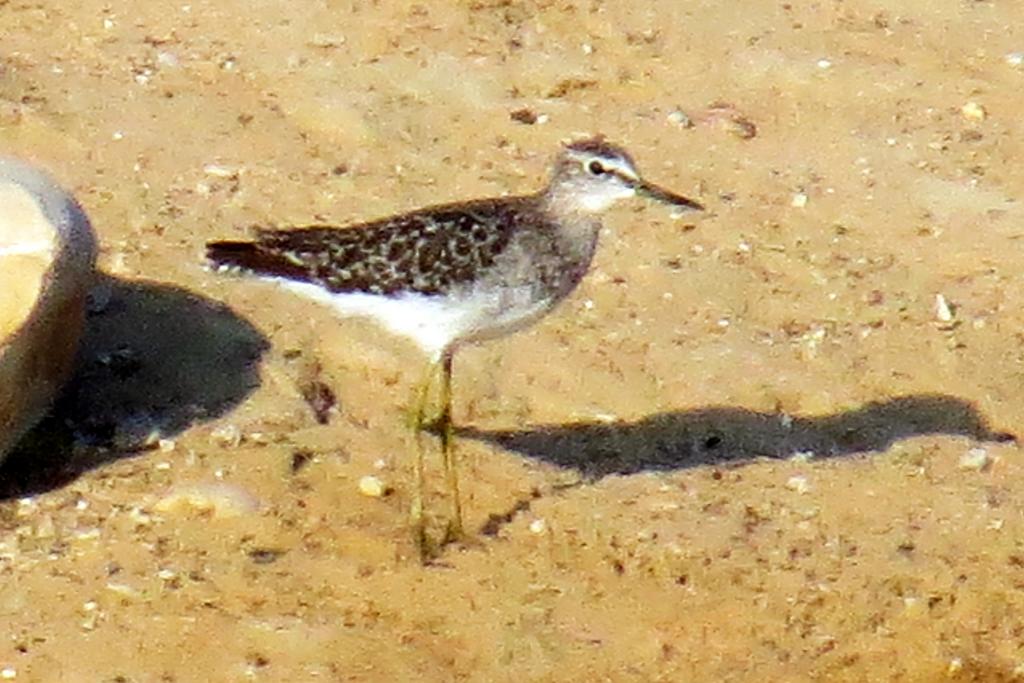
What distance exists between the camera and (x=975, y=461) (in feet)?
26.9

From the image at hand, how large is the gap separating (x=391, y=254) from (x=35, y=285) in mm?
1222

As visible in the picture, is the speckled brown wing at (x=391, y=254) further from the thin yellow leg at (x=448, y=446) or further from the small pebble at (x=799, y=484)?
the small pebble at (x=799, y=484)

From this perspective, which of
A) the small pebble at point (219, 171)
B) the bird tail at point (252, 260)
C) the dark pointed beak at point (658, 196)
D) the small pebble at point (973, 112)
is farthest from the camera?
the small pebble at point (973, 112)

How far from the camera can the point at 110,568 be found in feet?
24.3

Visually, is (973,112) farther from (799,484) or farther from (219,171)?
(219,171)

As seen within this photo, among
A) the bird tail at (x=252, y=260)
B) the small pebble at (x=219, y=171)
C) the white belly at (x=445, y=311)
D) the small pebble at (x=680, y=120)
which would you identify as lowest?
the small pebble at (x=680, y=120)

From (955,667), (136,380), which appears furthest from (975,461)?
(136,380)

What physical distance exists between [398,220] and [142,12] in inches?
132

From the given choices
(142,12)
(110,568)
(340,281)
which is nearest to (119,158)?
(142,12)

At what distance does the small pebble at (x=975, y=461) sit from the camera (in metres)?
8.19

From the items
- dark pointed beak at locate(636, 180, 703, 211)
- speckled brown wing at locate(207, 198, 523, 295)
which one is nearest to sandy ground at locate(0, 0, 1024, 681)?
speckled brown wing at locate(207, 198, 523, 295)

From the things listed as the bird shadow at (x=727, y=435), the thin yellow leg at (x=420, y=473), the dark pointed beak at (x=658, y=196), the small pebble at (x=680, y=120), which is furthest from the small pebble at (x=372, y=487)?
the small pebble at (x=680, y=120)

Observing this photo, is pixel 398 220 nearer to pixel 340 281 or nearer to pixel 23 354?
pixel 340 281

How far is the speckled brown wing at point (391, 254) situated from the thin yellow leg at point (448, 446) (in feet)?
0.93
